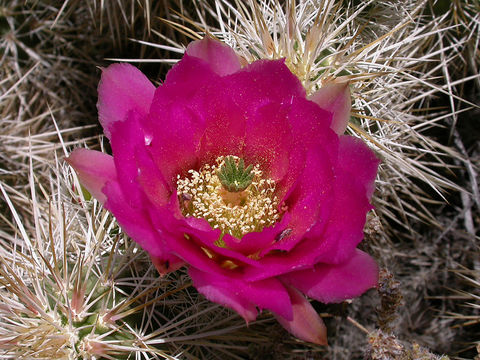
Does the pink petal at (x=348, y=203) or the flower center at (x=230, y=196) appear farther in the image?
the flower center at (x=230, y=196)

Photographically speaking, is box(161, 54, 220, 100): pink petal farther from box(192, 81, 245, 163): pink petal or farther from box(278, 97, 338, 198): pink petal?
box(278, 97, 338, 198): pink petal

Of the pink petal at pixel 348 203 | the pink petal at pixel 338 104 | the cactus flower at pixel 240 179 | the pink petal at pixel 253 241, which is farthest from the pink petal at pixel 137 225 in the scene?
the pink petal at pixel 338 104

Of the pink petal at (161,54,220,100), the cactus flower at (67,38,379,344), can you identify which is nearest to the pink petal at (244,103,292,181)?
the cactus flower at (67,38,379,344)

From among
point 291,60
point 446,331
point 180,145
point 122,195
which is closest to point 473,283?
point 446,331

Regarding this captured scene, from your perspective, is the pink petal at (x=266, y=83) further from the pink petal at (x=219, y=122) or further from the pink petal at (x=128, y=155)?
the pink petal at (x=128, y=155)

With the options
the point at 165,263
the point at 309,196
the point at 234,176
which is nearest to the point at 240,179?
the point at 234,176

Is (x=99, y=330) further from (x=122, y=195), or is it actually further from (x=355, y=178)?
(x=355, y=178)
